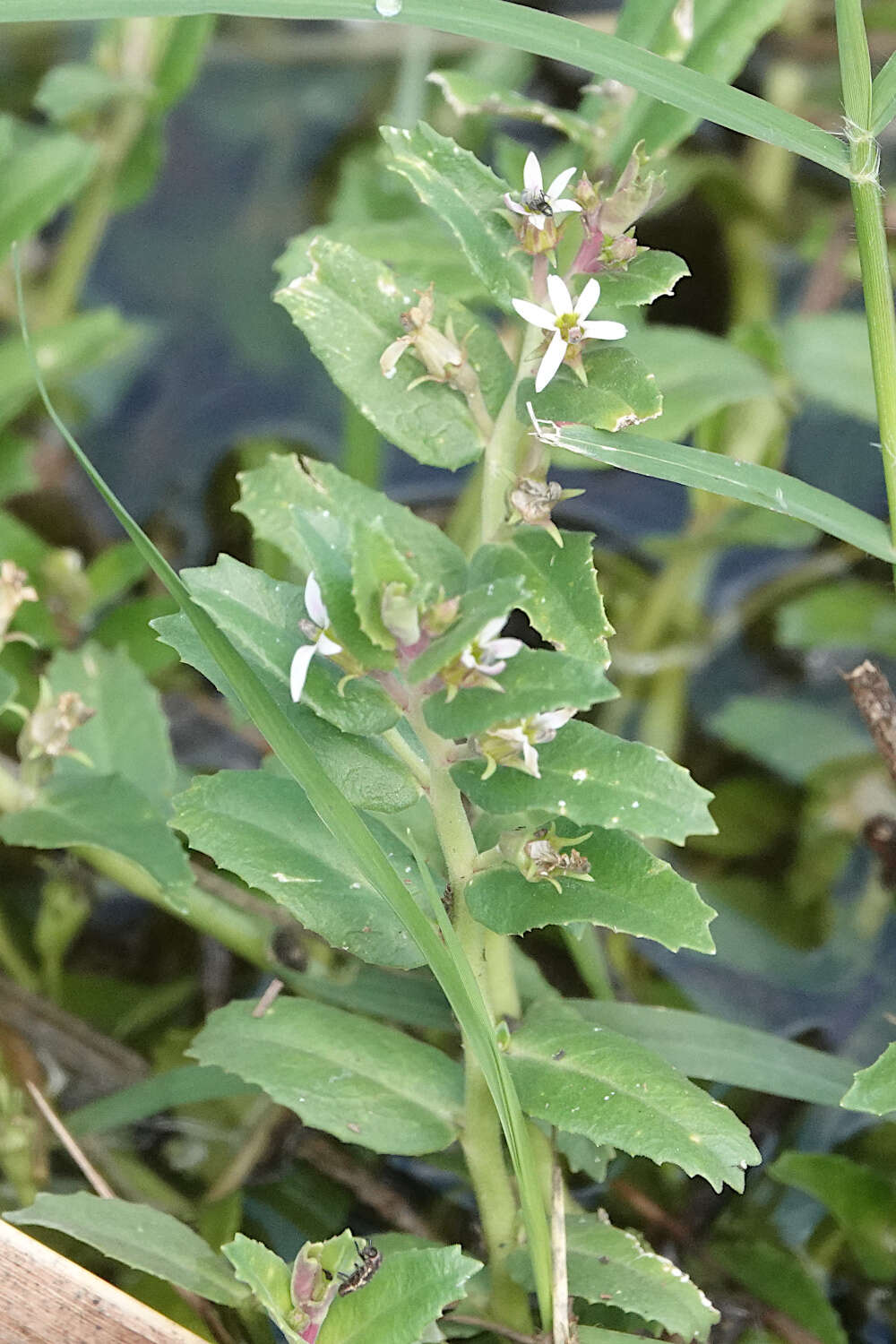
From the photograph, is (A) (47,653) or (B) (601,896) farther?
(A) (47,653)

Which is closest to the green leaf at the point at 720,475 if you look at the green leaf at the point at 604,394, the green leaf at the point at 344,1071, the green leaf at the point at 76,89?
the green leaf at the point at 604,394

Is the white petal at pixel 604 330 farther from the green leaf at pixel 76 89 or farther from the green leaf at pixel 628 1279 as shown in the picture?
the green leaf at pixel 76 89

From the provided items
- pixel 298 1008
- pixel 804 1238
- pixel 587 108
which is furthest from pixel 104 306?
pixel 804 1238

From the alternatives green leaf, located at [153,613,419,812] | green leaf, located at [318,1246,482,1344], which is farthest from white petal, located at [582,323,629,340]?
green leaf, located at [318,1246,482,1344]

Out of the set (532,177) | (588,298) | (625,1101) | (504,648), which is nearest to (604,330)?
(588,298)

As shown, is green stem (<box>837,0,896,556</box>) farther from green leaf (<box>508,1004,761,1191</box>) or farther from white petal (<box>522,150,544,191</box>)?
green leaf (<box>508,1004,761,1191</box>)

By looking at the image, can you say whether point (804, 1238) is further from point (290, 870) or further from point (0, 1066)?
point (0, 1066)
